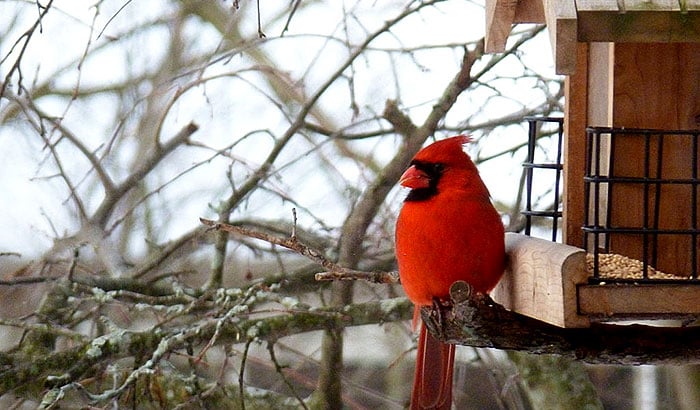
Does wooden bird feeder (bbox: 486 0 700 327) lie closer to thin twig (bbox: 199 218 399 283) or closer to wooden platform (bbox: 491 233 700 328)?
wooden platform (bbox: 491 233 700 328)

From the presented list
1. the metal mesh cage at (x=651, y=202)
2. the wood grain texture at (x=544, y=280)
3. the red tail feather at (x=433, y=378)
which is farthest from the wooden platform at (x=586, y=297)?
the red tail feather at (x=433, y=378)

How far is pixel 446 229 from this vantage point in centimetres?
180

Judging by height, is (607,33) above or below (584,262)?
above

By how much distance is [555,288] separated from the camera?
1.45 metres

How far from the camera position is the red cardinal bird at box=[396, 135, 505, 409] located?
Result: 179 centimetres

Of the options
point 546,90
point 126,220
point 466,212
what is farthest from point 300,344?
point 466,212

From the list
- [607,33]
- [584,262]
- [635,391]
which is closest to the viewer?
[607,33]

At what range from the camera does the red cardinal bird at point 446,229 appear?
1789 millimetres

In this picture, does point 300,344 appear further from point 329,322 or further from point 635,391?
point 635,391

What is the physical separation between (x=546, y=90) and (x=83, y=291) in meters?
1.49

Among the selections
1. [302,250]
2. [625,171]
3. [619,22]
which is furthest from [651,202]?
[302,250]

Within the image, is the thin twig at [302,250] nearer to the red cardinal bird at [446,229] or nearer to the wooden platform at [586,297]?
the red cardinal bird at [446,229]

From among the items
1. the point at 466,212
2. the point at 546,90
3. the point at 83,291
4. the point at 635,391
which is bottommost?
the point at 635,391

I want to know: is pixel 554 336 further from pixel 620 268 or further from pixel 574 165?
pixel 574 165
